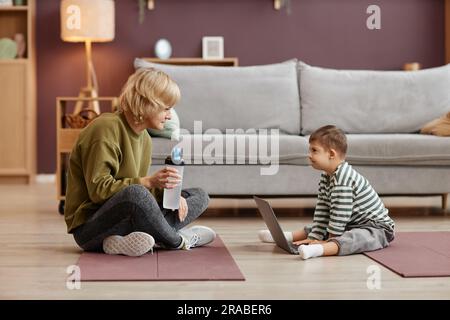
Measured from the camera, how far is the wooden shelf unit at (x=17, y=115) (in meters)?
6.27

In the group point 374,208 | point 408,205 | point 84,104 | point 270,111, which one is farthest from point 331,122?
point 84,104

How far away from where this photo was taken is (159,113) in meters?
2.77

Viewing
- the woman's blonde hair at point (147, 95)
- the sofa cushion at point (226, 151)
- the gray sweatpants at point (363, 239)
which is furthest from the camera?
the sofa cushion at point (226, 151)

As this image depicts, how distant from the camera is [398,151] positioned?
4.03 metres

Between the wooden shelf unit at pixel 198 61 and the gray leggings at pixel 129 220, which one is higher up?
the wooden shelf unit at pixel 198 61

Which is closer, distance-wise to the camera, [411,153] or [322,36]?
[411,153]

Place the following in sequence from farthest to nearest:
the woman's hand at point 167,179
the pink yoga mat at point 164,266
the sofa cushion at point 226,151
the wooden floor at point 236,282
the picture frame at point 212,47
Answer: the picture frame at point 212,47 → the sofa cushion at point 226,151 → the woman's hand at point 167,179 → the pink yoga mat at point 164,266 → the wooden floor at point 236,282

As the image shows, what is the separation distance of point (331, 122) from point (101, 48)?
2556 millimetres

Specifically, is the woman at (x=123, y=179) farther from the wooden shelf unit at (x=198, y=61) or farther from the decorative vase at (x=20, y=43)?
the decorative vase at (x=20, y=43)

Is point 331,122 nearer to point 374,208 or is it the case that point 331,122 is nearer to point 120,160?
point 374,208

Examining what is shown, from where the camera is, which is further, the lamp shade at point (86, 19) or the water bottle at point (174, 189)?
the lamp shade at point (86, 19)

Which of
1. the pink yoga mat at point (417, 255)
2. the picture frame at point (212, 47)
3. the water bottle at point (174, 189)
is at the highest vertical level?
the picture frame at point (212, 47)

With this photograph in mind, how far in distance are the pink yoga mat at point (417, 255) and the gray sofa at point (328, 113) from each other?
0.68 meters

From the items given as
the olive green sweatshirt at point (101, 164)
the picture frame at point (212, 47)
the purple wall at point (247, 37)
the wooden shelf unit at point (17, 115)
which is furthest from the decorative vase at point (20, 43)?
the olive green sweatshirt at point (101, 164)
